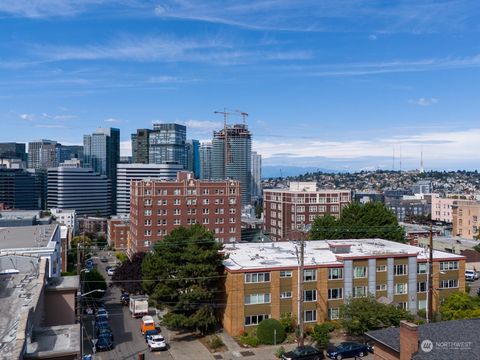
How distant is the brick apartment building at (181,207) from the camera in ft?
243

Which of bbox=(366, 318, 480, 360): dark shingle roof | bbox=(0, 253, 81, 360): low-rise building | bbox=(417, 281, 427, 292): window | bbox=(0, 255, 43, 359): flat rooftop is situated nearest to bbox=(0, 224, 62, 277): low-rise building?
bbox=(0, 255, 43, 359): flat rooftop

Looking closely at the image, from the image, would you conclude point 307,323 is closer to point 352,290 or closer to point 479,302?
point 352,290

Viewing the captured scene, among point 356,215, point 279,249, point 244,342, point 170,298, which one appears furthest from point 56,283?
point 356,215

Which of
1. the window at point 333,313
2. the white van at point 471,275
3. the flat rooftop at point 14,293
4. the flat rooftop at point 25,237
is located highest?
the flat rooftop at point 14,293

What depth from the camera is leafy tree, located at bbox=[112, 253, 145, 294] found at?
50.5 m

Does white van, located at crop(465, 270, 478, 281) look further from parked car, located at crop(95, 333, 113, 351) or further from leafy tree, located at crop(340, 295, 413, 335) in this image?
parked car, located at crop(95, 333, 113, 351)

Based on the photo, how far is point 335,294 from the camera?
1634 inches

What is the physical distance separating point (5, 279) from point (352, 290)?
27555 mm

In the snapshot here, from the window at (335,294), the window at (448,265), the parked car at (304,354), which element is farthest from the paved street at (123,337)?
the window at (448,265)

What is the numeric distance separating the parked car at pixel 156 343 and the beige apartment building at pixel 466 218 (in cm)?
7960

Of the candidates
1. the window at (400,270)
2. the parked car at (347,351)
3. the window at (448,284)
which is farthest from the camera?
the window at (448,284)

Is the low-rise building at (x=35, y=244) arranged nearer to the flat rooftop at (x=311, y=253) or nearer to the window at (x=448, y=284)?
the flat rooftop at (x=311, y=253)

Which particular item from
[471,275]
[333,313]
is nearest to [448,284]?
[333,313]

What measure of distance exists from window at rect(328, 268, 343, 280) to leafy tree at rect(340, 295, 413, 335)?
599 cm
